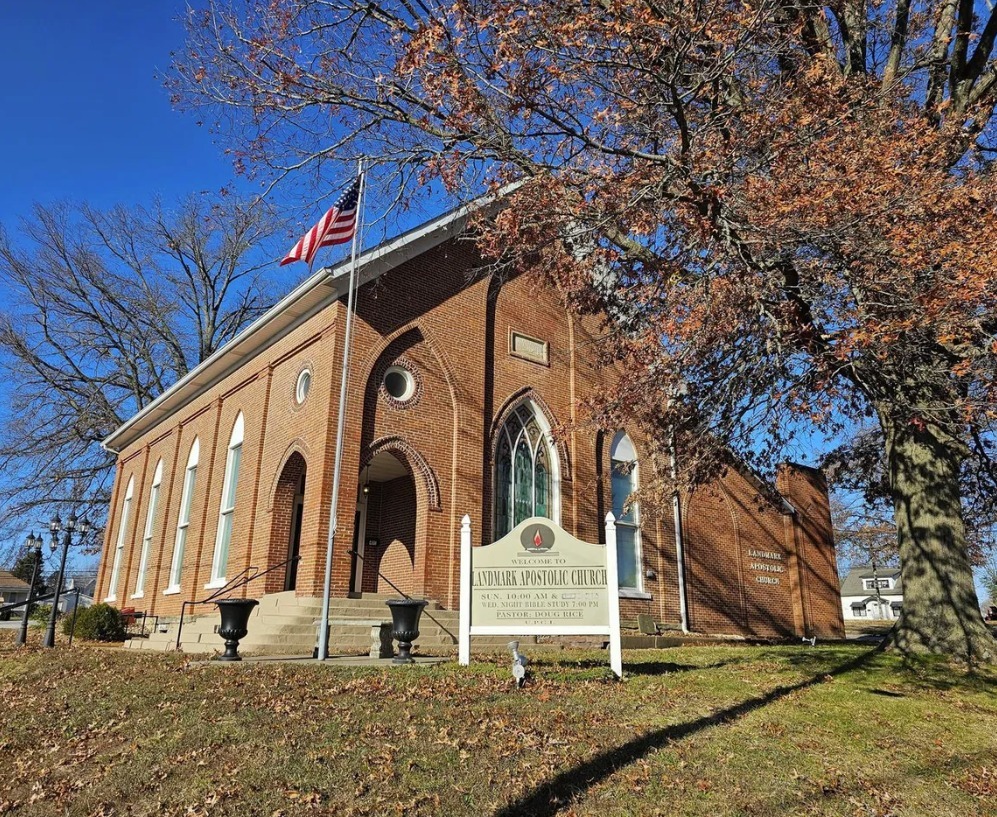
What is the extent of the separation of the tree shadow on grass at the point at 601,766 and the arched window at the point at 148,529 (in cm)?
1986

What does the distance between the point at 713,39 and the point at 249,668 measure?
9030mm

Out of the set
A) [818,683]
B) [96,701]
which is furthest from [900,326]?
[96,701]

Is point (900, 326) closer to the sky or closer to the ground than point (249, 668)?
closer to the sky

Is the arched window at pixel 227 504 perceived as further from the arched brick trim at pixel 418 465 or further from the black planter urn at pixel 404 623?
the black planter urn at pixel 404 623

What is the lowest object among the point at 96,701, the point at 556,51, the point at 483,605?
the point at 96,701

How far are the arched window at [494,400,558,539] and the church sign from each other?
6296 millimetres

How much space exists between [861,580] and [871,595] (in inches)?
232

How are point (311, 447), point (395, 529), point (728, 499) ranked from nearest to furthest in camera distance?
point (311, 447) → point (395, 529) → point (728, 499)

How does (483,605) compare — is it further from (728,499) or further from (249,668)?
(728,499)

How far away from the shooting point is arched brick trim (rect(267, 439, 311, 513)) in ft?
48.5

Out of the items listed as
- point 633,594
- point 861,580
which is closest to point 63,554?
point 633,594

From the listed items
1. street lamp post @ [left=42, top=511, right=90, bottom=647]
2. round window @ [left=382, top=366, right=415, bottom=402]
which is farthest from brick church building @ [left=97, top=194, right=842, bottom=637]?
street lamp post @ [left=42, top=511, right=90, bottom=647]

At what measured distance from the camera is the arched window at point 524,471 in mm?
16578

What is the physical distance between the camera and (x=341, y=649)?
487 inches
